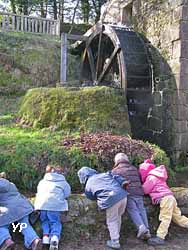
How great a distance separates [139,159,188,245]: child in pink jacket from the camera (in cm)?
419

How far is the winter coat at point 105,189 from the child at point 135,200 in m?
0.18

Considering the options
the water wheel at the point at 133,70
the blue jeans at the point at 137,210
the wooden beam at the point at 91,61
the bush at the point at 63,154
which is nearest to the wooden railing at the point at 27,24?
the wooden beam at the point at 91,61

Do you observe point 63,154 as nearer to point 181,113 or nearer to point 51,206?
point 51,206

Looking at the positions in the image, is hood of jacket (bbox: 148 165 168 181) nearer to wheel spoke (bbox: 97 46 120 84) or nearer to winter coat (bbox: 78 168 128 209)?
winter coat (bbox: 78 168 128 209)

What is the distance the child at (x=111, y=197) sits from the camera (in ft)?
13.0

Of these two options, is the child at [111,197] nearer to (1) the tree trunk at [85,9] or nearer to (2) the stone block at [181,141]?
(2) the stone block at [181,141]

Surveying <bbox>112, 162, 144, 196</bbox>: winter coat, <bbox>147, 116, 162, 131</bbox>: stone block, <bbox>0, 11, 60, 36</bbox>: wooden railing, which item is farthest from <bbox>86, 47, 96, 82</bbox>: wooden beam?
<bbox>112, 162, 144, 196</bbox>: winter coat

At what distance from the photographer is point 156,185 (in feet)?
14.5

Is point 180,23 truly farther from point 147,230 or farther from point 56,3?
point 56,3

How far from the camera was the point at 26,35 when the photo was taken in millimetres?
14109

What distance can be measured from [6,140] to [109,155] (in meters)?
1.65

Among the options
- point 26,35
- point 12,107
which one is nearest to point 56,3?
point 26,35

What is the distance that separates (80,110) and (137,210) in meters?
3.01

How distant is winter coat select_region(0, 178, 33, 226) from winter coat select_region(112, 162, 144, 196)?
Answer: 3.76ft
